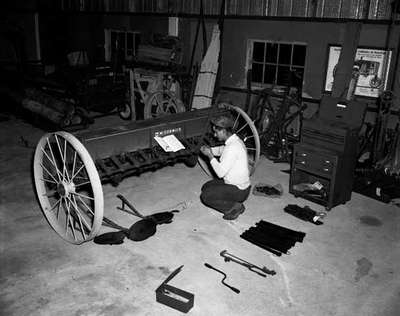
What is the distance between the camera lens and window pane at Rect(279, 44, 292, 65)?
395 inches

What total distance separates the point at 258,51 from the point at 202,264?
23.0 ft

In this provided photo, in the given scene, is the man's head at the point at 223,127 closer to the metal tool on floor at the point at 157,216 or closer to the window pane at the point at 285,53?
the metal tool on floor at the point at 157,216

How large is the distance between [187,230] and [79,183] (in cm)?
165

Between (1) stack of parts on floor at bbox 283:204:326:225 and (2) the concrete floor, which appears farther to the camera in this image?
(1) stack of parts on floor at bbox 283:204:326:225

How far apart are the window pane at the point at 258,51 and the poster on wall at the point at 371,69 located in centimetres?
195

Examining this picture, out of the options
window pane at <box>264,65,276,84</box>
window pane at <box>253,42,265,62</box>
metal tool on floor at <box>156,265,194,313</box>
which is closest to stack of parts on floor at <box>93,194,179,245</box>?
metal tool on floor at <box>156,265,194,313</box>

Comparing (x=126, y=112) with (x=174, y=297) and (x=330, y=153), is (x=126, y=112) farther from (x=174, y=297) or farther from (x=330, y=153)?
(x=174, y=297)

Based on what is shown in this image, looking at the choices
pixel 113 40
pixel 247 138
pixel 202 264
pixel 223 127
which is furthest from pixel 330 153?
pixel 113 40

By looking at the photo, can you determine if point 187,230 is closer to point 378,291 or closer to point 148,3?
point 378,291

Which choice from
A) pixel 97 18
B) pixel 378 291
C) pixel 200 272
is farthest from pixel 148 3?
pixel 378 291

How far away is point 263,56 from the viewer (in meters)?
10.4

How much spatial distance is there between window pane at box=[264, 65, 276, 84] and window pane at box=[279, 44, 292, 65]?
0.28 metres

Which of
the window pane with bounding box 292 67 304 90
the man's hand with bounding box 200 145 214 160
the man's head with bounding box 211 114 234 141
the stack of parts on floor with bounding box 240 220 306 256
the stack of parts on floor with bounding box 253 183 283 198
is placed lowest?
the stack of parts on floor with bounding box 240 220 306 256

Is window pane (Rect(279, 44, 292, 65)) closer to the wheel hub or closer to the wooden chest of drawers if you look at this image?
the wooden chest of drawers
